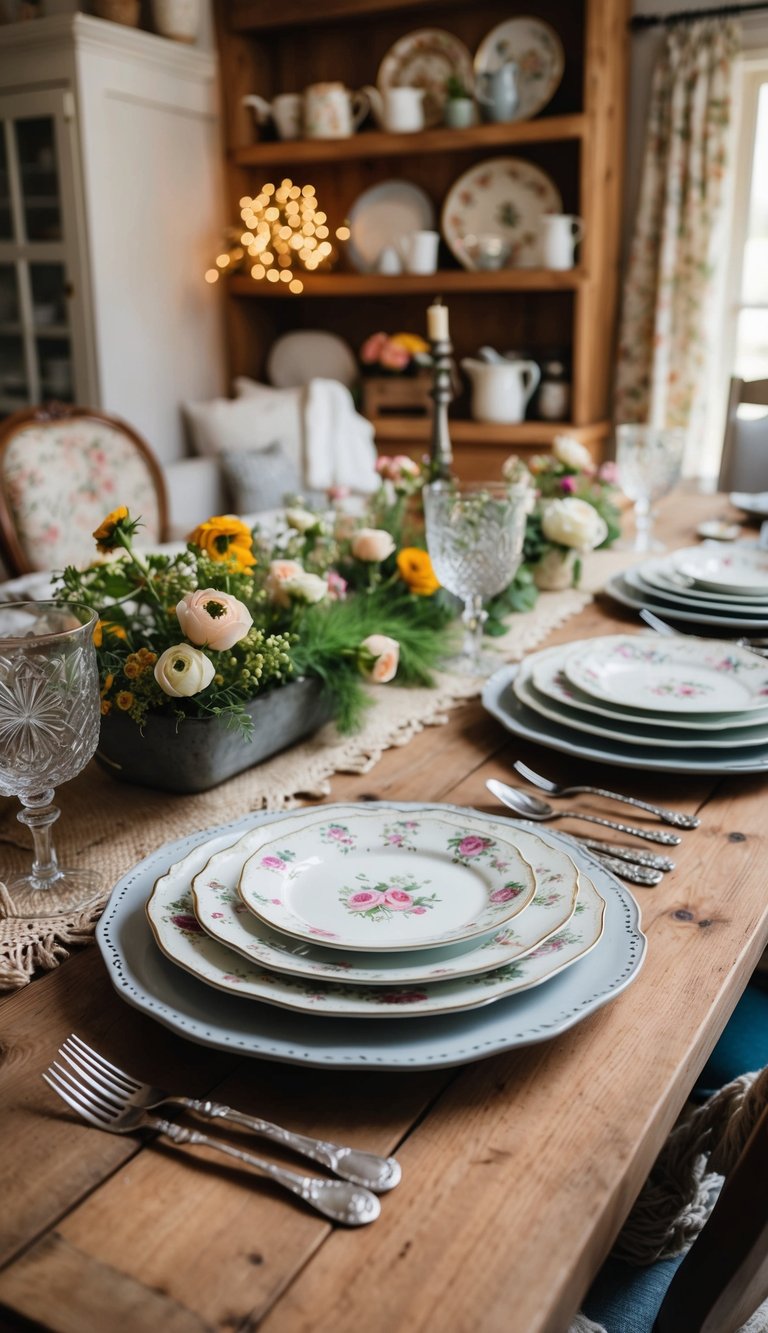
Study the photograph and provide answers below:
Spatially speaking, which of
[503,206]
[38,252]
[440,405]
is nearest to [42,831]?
[440,405]

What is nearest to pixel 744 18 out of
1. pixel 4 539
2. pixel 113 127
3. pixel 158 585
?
pixel 113 127

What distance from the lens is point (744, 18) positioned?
351 cm

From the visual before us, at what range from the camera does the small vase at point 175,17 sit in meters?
3.89

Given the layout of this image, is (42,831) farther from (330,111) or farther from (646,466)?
(330,111)

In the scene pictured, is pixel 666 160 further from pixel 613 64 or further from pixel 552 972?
pixel 552 972

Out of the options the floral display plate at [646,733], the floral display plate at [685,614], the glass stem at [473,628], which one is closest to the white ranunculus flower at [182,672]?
the floral display plate at [646,733]

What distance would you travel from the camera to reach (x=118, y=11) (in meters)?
3.74

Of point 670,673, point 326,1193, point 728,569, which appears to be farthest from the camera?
point 728,569

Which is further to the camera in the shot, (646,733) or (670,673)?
(670,673)

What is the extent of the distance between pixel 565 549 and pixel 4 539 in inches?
57.3

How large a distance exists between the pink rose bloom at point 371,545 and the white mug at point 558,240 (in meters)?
2.78

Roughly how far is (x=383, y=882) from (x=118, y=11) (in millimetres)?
3915

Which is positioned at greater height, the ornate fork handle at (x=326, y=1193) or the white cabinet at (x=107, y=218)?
the white cabinet at (x=107, y=218)

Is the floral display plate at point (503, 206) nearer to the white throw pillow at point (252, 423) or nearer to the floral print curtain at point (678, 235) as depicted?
the floral print curtain at point (678, 235)
